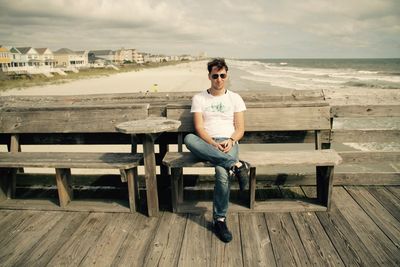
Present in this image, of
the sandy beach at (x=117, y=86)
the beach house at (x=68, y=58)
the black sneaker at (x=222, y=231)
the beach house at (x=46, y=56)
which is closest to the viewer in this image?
the black sneaker at (x=222, y=231)

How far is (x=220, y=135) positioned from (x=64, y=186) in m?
1.92

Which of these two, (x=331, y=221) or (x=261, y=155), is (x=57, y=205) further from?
(x=331, y=221)

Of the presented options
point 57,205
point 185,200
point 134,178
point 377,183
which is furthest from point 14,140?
point 377,183

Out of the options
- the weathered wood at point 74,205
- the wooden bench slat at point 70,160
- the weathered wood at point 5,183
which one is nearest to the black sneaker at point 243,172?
the wooden bench slat at point 70,160

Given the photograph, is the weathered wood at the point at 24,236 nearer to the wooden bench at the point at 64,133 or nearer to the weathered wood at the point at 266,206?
the wooden bench at the point at 64,133

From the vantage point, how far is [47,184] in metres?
4.10

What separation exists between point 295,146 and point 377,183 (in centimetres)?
403

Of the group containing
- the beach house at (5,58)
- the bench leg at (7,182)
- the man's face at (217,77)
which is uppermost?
the beach house at (5,58)

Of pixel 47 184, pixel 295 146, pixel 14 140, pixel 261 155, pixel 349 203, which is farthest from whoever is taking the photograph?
pixel 295 146

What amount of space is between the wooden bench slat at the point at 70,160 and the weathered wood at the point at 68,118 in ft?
1.14

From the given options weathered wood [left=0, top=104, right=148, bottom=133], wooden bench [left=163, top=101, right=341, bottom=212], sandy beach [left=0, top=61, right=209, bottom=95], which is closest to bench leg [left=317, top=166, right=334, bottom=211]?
wooden bench [left=163, top=101, right=341, bottom=212]

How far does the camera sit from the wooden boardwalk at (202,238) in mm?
2551

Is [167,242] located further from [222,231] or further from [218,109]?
[218,109]

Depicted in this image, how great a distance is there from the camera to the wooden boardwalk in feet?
8.37
